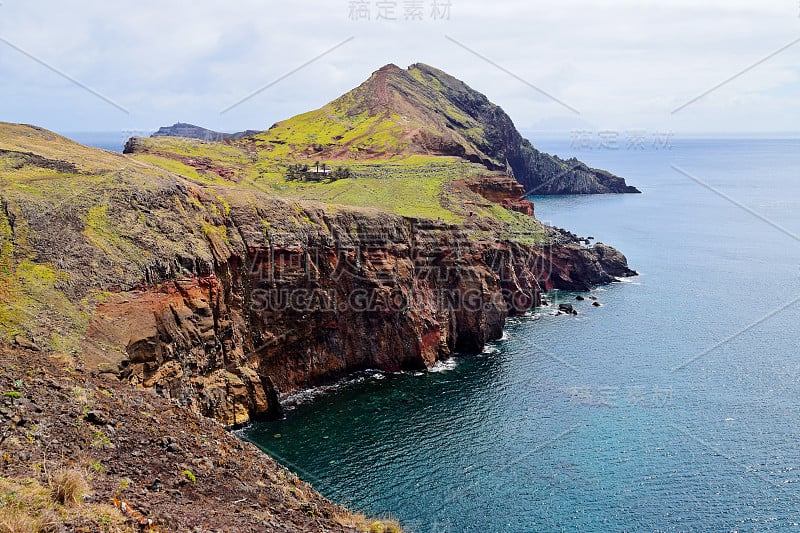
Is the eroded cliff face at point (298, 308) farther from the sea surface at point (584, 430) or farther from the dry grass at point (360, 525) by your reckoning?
the dry grass at point (360, 525)

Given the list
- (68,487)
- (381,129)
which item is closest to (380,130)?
(381,129)

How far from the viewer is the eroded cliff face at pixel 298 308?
5359 cm

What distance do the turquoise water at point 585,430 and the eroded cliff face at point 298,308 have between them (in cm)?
424

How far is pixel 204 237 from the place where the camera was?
6372cm

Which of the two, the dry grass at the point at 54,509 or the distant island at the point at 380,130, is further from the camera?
the distant island at the point at 380,130

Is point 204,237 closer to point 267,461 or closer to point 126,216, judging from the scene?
point 126,216

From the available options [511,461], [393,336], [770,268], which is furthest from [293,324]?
[770,268]

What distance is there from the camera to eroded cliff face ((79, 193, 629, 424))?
5359 cm

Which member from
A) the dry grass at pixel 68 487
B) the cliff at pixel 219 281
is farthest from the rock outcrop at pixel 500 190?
the dry grass at pixel 68 487

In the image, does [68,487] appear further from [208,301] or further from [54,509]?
[208,301]

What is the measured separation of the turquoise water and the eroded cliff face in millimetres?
4239

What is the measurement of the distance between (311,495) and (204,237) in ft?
128

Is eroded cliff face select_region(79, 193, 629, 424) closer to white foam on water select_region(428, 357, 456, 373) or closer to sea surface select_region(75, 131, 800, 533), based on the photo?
white foam on water select_region(428, 357, 456, 373)

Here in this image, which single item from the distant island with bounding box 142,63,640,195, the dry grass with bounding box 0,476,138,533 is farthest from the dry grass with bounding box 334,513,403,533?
the distant island with bounding box 142,63,640,195
